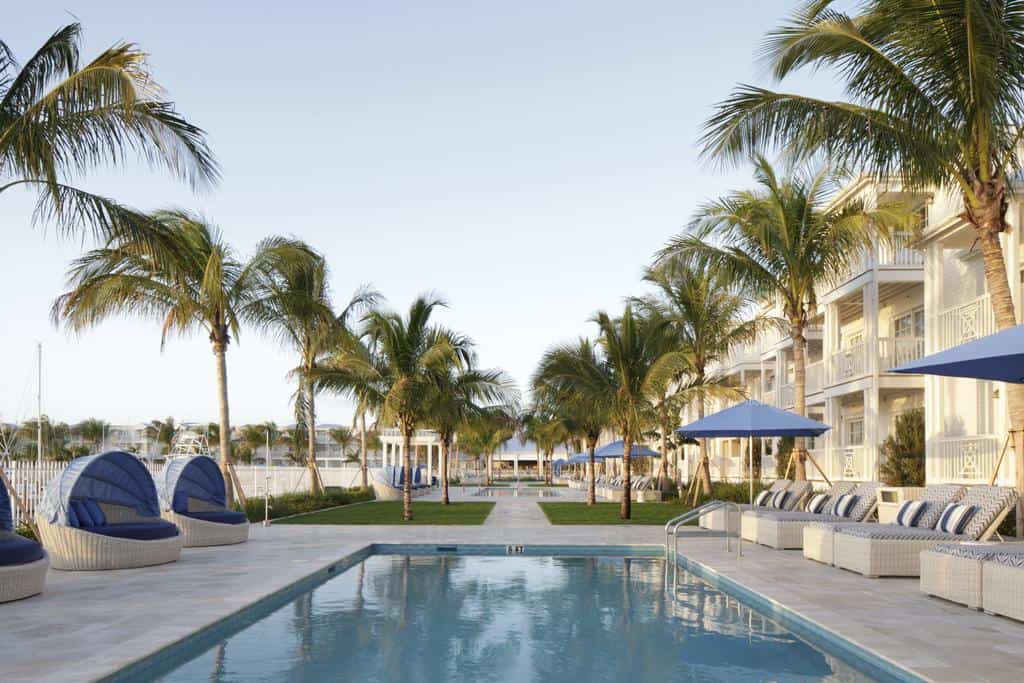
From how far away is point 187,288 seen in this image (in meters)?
18.3

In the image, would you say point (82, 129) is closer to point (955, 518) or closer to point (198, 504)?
point (198, 504)

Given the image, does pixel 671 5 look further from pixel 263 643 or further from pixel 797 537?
pixel 263 643

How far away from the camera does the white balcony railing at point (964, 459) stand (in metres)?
15.2

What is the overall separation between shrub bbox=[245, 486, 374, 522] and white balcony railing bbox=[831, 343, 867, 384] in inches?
544

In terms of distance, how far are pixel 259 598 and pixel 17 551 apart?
2.26 metres

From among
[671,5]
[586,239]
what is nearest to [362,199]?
[586,239]

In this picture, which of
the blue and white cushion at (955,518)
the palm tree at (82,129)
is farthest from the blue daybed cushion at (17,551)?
the blue and white cushion at (955,518)

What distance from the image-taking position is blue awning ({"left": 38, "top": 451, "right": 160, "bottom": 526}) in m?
10.9

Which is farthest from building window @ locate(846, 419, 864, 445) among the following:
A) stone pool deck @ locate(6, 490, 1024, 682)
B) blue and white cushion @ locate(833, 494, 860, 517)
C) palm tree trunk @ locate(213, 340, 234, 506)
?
palm tree trunk @ locate(213, 340, 234, 506)

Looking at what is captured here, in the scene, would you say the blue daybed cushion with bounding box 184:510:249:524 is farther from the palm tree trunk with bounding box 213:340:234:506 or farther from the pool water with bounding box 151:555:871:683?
the pool water with bounding box 151:555:871:683

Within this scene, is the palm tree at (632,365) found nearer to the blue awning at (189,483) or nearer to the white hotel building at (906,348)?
the white hotel building at (906,348)

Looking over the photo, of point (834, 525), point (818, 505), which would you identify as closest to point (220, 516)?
point (834, 525)

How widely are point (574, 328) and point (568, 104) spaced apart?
5658mm

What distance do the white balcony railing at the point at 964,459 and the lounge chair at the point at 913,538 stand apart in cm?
474
